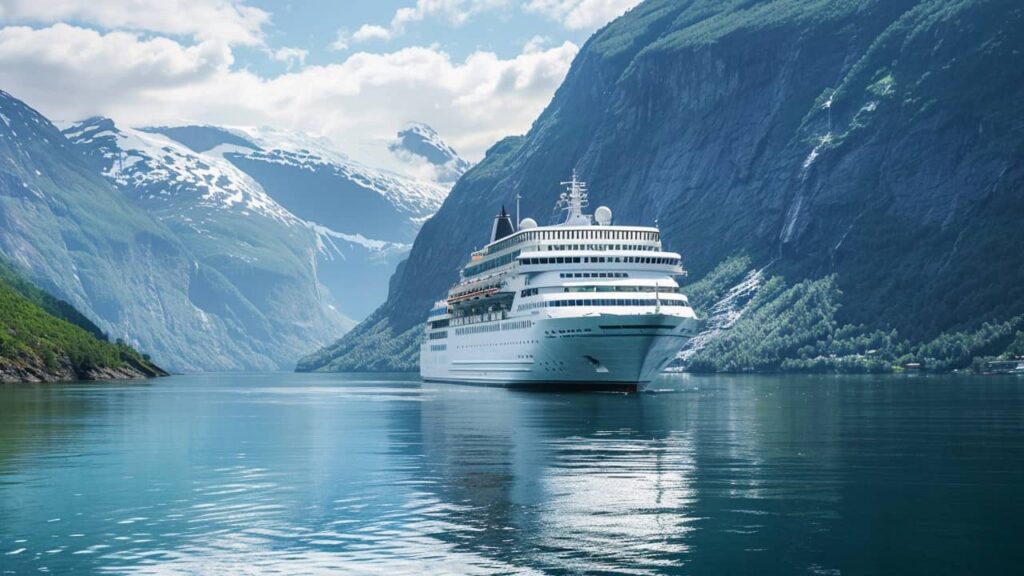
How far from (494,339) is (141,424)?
8225 cm

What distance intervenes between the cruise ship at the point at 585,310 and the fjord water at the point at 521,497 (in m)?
45.2

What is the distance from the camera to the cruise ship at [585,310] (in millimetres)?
147250

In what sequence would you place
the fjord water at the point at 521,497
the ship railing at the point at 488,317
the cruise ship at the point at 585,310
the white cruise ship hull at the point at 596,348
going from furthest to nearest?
the ship railing at the point at 488,317
the cruise ship at the point at 585,310
the white cruise ship hull at the point at 596,348
the fjord water at the point at 521,497

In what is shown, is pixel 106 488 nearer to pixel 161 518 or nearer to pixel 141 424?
pixel 161 518

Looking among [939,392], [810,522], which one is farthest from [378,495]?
[939,392]

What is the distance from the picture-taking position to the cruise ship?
5797 inches

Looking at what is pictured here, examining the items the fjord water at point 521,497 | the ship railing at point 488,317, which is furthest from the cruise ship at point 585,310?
the fjord water at point 521,497

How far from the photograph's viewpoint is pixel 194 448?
265 ft

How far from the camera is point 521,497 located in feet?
179

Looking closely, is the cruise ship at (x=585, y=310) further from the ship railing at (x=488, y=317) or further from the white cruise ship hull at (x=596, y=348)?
the ship railing at (x=488, y=317)

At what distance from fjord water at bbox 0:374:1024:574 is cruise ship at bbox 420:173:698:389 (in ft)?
148

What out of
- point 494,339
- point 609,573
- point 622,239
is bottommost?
point 609,573

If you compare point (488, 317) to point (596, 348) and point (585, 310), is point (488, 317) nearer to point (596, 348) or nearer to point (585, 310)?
point (585, 310)

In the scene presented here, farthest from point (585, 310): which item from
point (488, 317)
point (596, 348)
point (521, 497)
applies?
point (521, 497)
